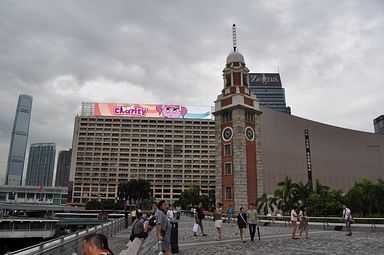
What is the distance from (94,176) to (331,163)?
7798cm

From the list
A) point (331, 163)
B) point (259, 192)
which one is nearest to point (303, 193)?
point (259, 192)

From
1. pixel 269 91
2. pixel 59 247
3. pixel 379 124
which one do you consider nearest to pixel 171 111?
pixel 269 91

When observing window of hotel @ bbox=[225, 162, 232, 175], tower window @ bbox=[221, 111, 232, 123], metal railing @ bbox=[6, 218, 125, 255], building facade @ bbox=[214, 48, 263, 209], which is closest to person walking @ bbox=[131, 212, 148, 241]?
metal railing @ bbox=[6, 218, 125, 255]

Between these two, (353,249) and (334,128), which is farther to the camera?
(334,128)

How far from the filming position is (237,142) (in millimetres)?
38500

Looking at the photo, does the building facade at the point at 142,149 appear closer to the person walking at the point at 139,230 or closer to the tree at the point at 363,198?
the tree at the point at 363,198

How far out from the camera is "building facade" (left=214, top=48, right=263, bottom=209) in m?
37.6

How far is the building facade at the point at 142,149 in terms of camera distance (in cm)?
10888

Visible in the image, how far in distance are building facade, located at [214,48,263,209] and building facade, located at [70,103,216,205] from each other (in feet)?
231

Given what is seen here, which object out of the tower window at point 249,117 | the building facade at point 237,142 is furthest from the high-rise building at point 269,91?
the tower window at point 249,117

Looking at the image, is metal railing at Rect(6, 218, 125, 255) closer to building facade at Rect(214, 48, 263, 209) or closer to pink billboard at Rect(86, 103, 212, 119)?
building facade at Rect(214, 48, 263, 209)

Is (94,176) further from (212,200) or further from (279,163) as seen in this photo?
(279,163)

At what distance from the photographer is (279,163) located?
4903cm

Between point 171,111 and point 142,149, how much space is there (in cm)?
1659
